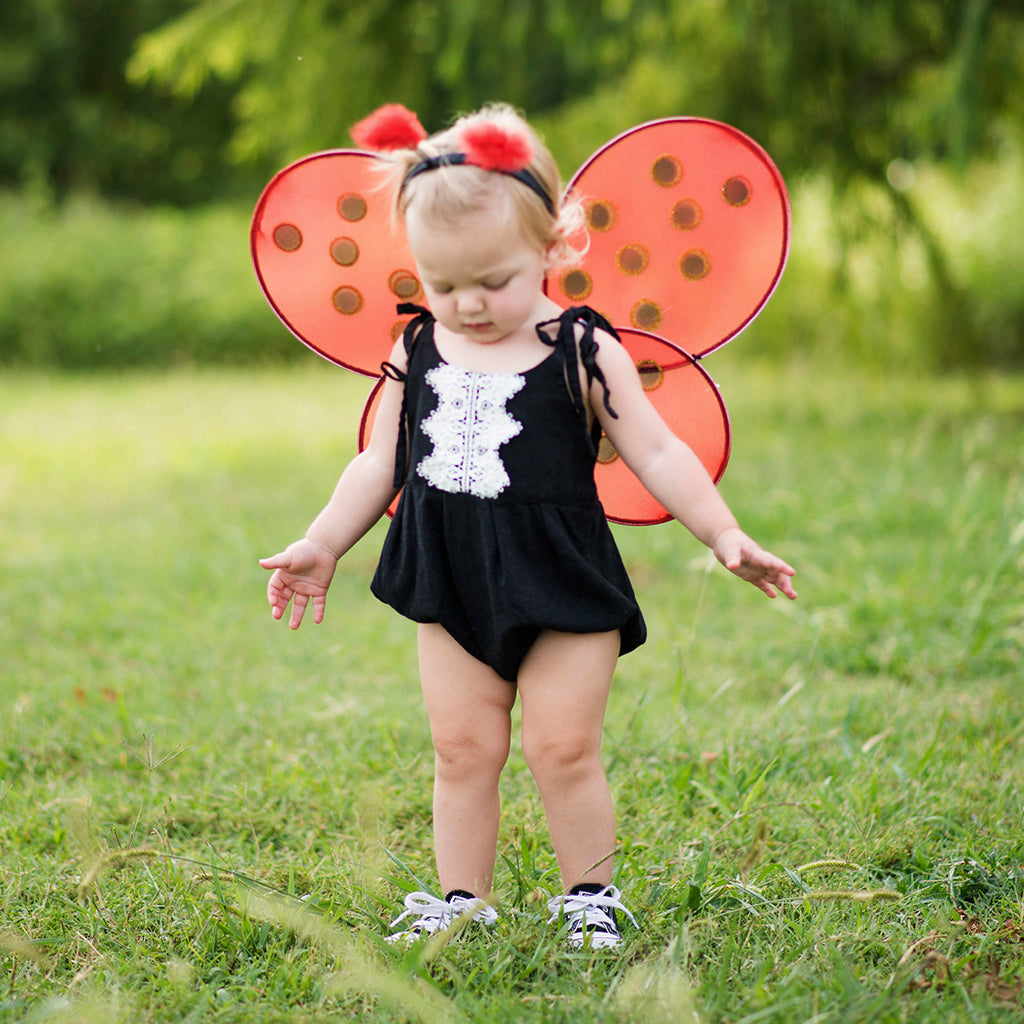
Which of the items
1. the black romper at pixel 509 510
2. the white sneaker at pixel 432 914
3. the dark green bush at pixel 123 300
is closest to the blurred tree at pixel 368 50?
the black romper at pixel 509 510

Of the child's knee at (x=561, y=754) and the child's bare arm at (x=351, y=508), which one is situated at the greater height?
the child's bare arm at (x=351, y=508)

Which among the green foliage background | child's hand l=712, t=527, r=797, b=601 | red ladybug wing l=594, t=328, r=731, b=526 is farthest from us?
the green foliage background

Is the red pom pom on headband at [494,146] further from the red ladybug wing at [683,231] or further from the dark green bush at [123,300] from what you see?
the dark green bush at [123,300]

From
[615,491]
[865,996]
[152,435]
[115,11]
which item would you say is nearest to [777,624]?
[615,491]

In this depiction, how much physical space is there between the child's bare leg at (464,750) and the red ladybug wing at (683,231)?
2.32 feet

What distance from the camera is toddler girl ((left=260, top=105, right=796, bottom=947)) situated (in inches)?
74.5

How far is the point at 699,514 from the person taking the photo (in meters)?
1.96

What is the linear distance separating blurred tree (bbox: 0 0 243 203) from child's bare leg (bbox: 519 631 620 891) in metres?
20.1

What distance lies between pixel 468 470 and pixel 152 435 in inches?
251

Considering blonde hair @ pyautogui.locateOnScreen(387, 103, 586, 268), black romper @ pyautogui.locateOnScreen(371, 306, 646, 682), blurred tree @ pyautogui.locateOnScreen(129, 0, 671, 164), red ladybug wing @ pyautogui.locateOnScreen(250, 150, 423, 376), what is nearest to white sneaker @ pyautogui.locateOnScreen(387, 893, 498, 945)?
black romper @ pyautogui.locateOnScreen(371, 306, 646, 682)

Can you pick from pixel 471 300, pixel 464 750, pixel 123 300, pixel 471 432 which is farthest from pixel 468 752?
pixel 123 300

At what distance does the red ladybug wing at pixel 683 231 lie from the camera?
7.07 feet

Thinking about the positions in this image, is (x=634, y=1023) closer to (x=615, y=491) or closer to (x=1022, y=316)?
(x=615, y=491)

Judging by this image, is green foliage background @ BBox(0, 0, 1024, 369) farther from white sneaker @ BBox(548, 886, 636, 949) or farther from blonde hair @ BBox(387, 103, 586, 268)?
white sneaker @ BBox(548, 886, 636, 949)
